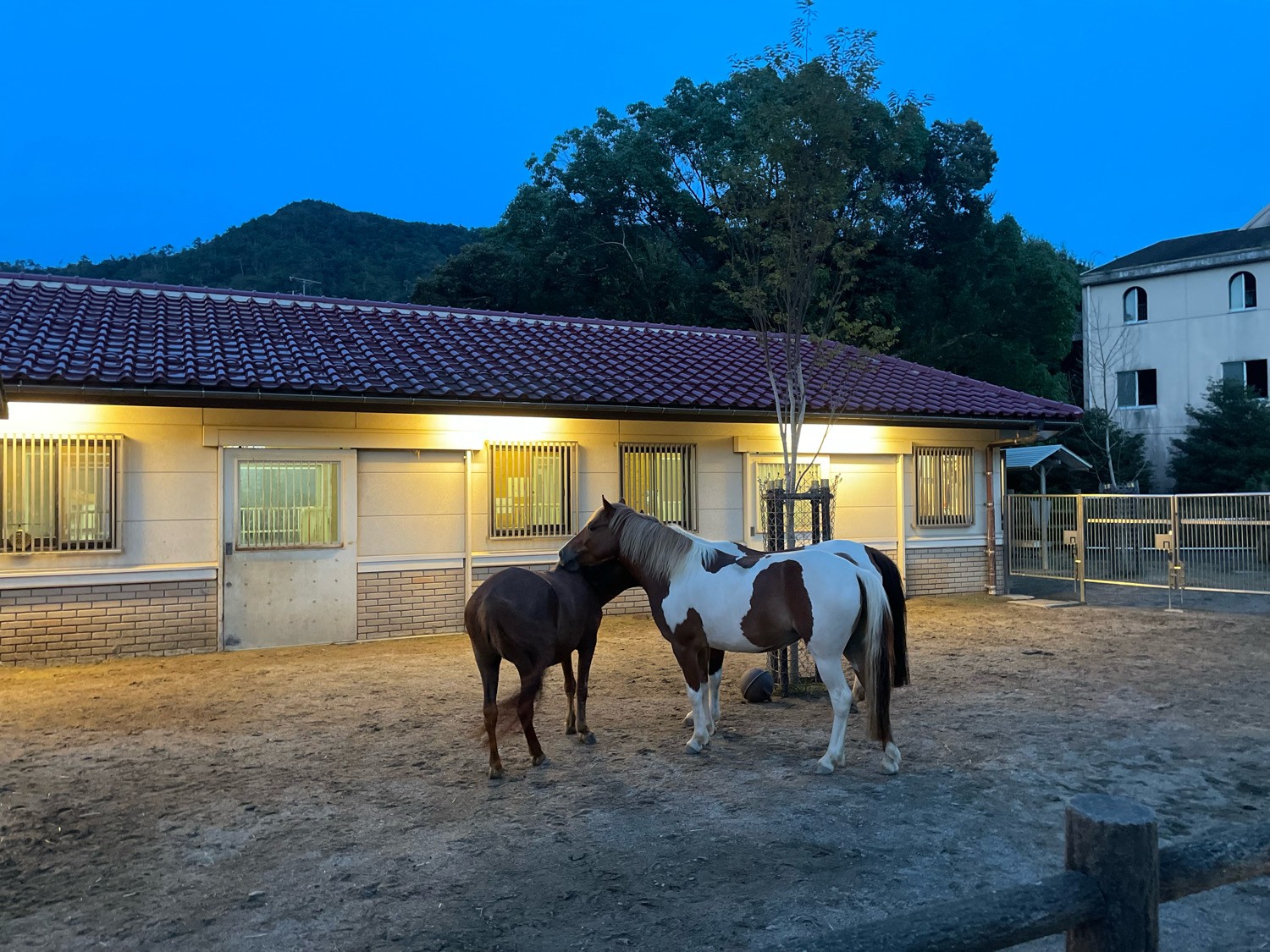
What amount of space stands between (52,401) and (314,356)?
8.58 feet

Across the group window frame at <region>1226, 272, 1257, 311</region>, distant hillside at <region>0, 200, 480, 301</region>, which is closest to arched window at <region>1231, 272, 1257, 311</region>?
window frame at <region>1226, 272, 1257, 311</region>

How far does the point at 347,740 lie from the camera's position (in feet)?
19.0

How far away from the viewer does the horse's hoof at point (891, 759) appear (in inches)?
194

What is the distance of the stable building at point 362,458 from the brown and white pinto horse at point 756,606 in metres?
3.68

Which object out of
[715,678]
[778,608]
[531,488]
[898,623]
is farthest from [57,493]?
[898,623]

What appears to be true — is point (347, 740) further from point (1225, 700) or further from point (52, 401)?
point (1225, 700)

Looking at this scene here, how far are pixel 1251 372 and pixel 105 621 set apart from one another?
28244mm

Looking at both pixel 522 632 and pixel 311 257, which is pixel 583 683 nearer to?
pixel 522 632

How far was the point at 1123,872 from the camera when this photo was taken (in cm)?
196

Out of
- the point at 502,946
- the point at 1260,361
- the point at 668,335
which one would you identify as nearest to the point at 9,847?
the point at 502,946

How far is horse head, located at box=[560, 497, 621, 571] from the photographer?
5.72 metres

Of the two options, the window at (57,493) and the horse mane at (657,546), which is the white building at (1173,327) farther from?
the window at (57,493)

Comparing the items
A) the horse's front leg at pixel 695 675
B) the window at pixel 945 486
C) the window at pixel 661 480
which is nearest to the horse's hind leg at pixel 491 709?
the horse's front leg at pixel 695 675

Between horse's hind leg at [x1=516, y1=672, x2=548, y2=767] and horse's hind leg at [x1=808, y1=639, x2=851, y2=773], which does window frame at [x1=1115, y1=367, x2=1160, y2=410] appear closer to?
horse's hind leg at [x1=808, y1=639, x2=851, y2=773]
